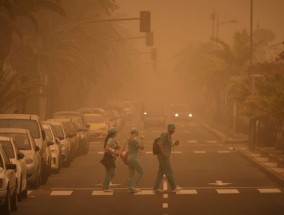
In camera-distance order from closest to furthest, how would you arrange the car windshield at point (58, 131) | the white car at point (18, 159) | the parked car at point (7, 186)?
the parked car at point (7, 186), the white car at point (18, 159), the car windshield at point (58, 131)

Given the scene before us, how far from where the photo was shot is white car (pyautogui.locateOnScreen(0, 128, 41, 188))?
90.3 feet

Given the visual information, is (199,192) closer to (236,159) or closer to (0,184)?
(0,184)

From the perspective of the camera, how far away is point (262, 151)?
46281 millimetres

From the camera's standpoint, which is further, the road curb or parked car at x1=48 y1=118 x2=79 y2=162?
parked car at x1=48 y1=118 x2=79 y2=162

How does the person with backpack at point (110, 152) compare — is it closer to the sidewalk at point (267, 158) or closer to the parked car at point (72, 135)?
the sidewalk at point (267, 158)

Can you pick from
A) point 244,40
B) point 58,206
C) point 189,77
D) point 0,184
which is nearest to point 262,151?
point 58,206

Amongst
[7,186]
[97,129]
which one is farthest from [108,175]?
[97,129]

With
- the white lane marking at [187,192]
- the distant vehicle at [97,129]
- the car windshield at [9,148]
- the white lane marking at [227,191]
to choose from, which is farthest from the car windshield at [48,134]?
the distant vehicle at [97,129]

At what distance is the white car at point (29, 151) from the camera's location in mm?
27531

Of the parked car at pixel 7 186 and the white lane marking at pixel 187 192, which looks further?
the white lane marking at pixel 187 192

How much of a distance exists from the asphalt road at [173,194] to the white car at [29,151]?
0.42 m

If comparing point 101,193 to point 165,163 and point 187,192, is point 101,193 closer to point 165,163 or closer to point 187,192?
point 165,163

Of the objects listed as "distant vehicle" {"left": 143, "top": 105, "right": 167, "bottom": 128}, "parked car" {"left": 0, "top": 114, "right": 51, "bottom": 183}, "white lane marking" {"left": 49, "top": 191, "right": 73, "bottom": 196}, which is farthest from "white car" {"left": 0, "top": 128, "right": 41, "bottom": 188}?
"distant vehicle" {"left": 143, "top": 105, "right": 167, "bottom": 128}

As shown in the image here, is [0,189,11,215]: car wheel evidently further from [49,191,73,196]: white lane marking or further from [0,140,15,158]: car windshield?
[49,191,73,196]: white lane marking
